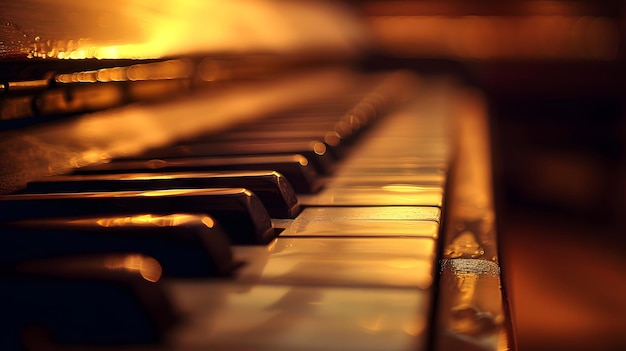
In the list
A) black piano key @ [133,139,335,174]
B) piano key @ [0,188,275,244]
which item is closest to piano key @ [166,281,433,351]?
piano key @ [0,188,275,244]

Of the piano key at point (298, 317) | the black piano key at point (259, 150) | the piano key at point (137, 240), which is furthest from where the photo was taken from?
the black piano key at point (259, 150)

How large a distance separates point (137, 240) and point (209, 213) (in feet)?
0.31

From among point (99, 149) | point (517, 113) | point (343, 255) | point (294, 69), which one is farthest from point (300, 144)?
point (517, 113)

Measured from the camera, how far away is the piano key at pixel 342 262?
475 millimetres

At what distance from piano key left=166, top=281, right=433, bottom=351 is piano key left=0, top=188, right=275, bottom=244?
10cm

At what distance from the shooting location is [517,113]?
152 inches

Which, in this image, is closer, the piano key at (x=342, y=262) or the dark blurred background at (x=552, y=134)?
the piano key at (x=342, y=262)

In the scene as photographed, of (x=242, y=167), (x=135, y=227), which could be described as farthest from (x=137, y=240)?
(x=242, y=167)

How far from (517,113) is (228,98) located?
2648 millimetres

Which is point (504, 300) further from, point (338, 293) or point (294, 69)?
point (294, 69)

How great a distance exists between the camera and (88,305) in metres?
0.39

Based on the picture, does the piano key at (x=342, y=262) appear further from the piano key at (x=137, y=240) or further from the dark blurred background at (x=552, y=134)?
the dark blurred background at (x=552, y=134)

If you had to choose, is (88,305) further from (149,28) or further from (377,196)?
(149,28)

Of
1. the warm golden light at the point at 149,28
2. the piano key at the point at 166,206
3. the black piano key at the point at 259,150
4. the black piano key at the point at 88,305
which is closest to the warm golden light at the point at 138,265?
the black piano key at the point at 88,305
